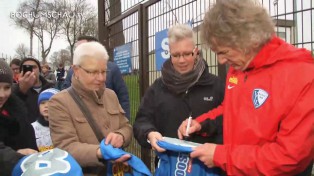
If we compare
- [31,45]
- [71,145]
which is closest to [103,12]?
[71,145]

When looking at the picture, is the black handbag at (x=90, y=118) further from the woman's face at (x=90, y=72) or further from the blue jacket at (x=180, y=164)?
the blue jacket at (x=180, y=164)

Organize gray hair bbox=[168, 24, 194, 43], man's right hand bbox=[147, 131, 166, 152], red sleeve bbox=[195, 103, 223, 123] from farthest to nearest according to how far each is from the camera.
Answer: gray hair bbox=[168, 24, 194, 43] → red sleeve bbox=[195, 103, 223, 123] → man's right hand bbox=[147, 131, 166, 152]

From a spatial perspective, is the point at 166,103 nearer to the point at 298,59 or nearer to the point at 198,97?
the point at 198,97

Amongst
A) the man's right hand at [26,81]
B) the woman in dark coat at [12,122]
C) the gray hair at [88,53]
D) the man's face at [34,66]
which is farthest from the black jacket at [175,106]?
the man's face at [34,66]

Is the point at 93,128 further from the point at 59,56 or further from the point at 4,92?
the point at 59,56

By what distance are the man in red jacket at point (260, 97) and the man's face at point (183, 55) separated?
76cm

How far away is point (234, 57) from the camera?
1820mm

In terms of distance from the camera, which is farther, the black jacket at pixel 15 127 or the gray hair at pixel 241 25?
the black jacket at pixel 15 127

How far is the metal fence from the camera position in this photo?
290 centimetres

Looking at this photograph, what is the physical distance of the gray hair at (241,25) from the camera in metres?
1.74

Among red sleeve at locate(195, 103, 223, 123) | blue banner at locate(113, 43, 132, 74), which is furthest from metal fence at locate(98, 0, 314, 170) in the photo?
red sleeve at locate(195, 103, 223, 123)

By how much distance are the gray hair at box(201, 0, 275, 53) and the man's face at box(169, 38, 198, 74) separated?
85 cm

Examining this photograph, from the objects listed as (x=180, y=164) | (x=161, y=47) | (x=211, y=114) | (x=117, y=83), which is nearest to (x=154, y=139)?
(x=180, y=164)

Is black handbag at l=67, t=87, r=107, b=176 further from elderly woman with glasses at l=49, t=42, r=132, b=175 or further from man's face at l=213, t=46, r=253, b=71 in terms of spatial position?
man's face at l=213, t=46, r=253, b=71
